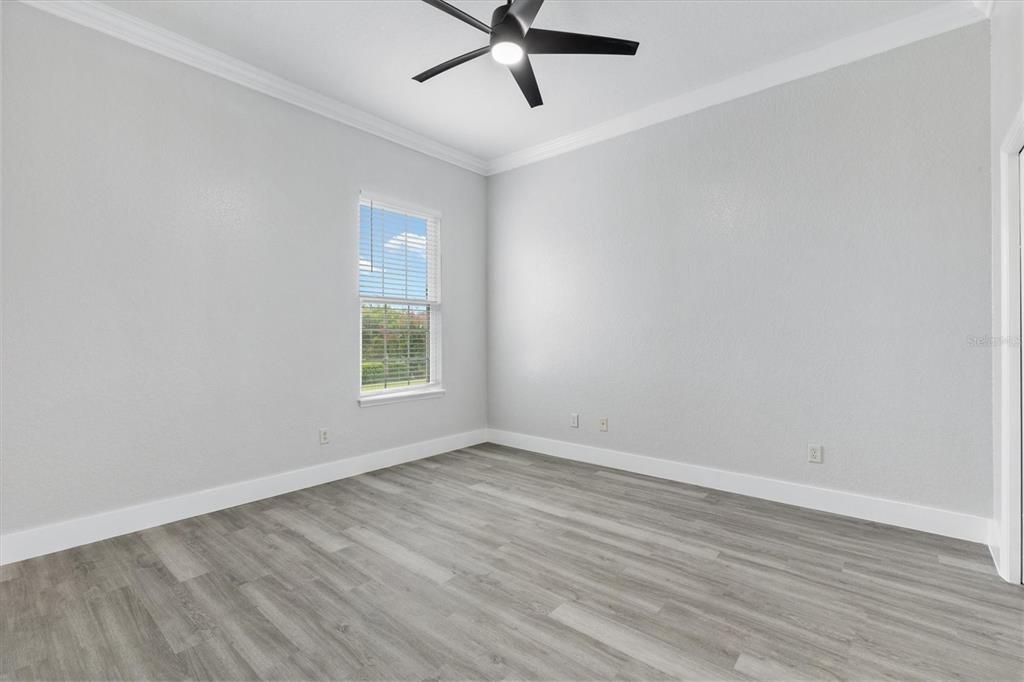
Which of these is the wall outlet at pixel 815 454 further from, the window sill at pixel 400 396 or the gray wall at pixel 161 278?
the gray wall at pixel 161 278

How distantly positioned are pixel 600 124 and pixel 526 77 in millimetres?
A: 1723

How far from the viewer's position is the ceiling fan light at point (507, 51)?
2.32m

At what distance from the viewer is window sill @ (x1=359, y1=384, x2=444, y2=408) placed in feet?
13.3

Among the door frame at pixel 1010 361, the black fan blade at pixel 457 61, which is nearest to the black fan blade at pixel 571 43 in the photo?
the black fan blade at pixel 457 61

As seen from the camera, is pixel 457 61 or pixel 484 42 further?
pixel 484 42

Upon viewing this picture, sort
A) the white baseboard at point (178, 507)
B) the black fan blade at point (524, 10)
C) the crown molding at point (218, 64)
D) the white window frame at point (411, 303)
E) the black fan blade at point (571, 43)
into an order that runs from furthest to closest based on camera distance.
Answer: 1. the white window frame at point (411, 303)
2. the crown molding at point (218, 64)
3. the white baseboard at point (178, 507)
4. the black fan blade at point (571, 43)
5. the black fan blade at point (524, 10)

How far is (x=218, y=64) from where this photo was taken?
313cm

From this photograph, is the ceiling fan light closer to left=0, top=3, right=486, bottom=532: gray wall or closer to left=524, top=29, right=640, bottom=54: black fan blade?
left=524, top=29, right=640, bottom=54: black fan blade

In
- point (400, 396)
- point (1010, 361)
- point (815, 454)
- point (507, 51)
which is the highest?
point (507, 51)

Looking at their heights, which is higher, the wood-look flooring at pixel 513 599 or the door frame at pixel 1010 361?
the door frame at pixel 1010 361

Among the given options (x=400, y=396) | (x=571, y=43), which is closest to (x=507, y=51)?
(x=571, y=43)

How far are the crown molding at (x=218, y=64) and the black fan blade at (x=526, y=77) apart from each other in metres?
1.74

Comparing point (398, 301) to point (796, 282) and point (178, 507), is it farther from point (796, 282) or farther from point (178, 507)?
point (796, 282)

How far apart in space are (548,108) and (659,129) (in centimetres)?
89
